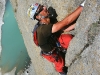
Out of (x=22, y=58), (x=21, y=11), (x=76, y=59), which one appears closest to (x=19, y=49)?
(x=22, y=58)

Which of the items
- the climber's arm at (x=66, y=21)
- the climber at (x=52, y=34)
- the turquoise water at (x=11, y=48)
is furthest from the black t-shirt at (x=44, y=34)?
the turquoise water at (x=11, y=48)

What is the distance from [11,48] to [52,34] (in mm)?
19301

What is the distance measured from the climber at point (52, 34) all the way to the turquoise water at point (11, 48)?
14147 mm

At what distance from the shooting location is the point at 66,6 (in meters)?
9.10

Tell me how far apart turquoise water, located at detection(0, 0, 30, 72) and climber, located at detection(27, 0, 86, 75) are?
14.1 meters

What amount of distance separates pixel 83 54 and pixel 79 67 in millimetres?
517

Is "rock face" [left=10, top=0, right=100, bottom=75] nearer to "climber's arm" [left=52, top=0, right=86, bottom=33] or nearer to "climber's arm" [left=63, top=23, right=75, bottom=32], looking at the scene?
"climber's arm" [left=52, top=0, right=86, bottom=33]

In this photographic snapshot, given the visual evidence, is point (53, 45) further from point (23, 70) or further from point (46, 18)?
point (23, 70)

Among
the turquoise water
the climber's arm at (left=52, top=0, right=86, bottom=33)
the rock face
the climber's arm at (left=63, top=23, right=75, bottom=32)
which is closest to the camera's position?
the rock face

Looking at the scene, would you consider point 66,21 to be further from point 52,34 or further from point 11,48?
point 11,48

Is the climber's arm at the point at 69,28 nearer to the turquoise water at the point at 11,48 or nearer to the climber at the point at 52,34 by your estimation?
the climber at the point at 52,34

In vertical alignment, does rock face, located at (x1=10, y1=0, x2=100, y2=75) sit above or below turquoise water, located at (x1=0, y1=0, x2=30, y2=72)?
above

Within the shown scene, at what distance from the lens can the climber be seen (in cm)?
777

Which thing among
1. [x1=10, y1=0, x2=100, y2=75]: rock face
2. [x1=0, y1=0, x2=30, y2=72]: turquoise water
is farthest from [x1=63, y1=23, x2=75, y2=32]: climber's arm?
[x1=0, y1=0, x2=30, y2=72]: turquoise water
